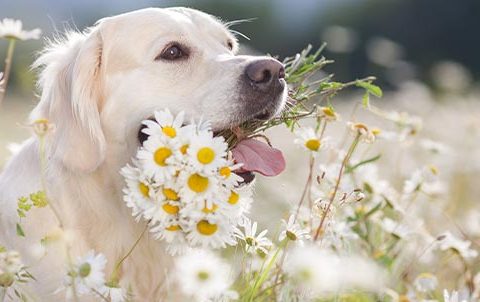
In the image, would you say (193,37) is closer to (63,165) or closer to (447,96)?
(63,165)

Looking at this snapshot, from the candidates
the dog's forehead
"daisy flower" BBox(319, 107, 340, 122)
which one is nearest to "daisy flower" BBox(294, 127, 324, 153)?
"daisy flower" BBox(319, 107, 340, 122)

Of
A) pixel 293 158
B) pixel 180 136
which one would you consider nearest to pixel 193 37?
pixel 180 136

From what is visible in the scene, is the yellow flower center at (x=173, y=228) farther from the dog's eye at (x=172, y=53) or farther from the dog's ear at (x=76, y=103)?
the dog's eye at (x=172, y=53)

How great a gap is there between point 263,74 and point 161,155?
96 centimetres

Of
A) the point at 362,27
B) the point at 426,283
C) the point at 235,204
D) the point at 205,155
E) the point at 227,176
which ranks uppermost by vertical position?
the point at 205,155

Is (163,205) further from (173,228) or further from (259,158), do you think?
(259,158)

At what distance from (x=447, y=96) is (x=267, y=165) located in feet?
24.3

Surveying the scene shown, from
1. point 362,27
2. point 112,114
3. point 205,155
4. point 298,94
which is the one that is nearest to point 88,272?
point 205,155

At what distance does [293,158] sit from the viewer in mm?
6977

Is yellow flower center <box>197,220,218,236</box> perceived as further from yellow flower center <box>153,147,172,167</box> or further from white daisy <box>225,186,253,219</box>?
yellow flower center <box>153,147,172,167</box>

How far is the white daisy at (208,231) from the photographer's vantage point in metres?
2.46

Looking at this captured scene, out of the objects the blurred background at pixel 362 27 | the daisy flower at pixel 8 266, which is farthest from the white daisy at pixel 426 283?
the blurred background at pixel 362 27

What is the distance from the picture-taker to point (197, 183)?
7.84 feet

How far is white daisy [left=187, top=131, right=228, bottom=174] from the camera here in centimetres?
236
